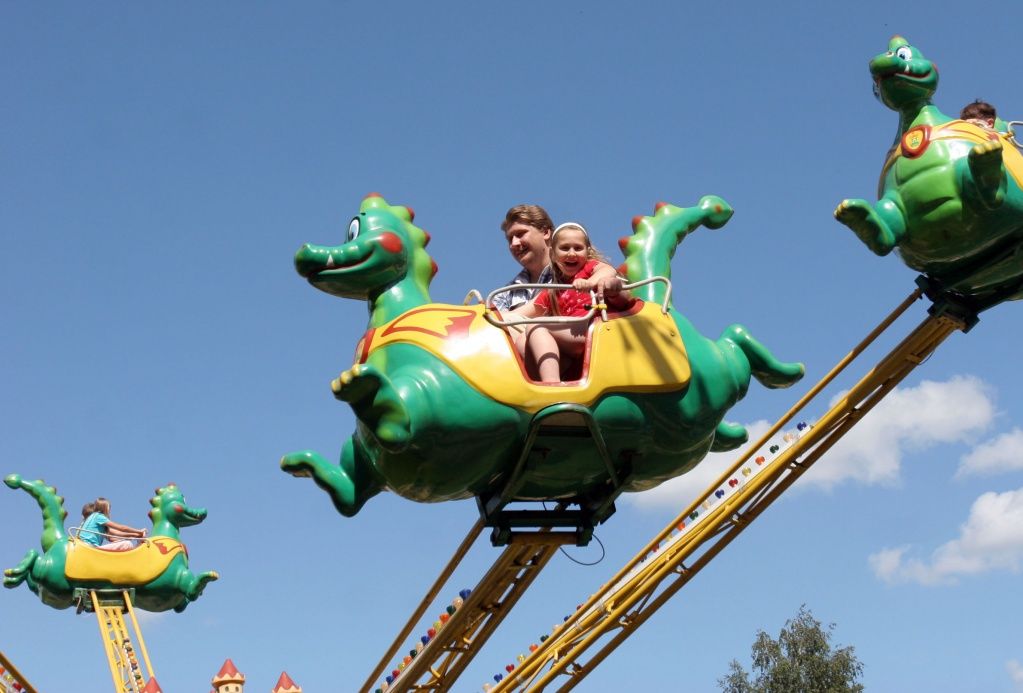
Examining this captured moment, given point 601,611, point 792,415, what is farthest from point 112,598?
point 792,415

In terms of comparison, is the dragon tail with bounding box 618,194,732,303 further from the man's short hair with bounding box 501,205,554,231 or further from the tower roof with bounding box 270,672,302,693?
the tower roof with bounding box 270,672,302,693

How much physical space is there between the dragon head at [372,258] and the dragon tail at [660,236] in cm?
92

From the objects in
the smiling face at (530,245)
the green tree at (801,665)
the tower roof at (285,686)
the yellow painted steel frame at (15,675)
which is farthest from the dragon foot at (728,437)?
the green tree at (801,665)

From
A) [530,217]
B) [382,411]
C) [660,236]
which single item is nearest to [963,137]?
[660,236]

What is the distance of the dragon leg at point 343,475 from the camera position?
574 centimetres

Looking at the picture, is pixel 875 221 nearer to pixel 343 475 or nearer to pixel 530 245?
pixel 530 245

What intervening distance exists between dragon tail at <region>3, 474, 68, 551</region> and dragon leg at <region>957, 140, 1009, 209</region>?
353 inches

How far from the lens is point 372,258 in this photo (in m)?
6.11

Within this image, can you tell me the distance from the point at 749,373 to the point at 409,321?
4.99 feet

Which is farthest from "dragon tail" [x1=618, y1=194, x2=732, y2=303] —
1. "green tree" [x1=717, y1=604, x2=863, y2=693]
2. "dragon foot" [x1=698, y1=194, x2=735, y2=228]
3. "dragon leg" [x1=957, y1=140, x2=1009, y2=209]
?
"green tree" [x1=717, y1=604, x2=863, y2=693]

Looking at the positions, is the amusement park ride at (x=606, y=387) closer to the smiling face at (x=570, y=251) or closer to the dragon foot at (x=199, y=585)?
the smiling face at (x=570, y=251)

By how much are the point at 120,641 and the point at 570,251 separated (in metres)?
8.07

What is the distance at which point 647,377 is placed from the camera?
5680 mm

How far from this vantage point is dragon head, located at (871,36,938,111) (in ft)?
24.0
